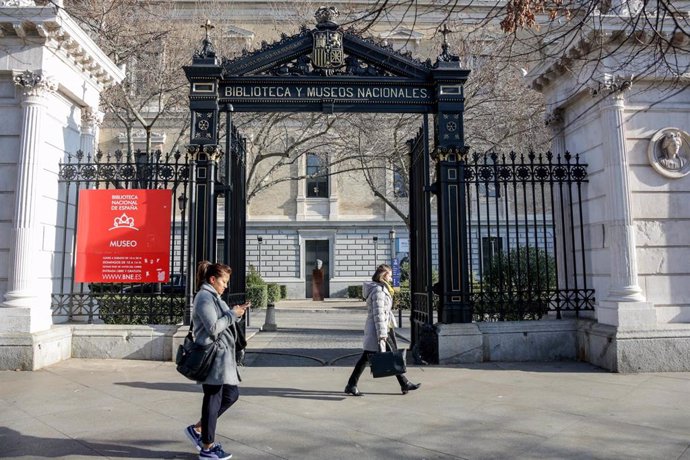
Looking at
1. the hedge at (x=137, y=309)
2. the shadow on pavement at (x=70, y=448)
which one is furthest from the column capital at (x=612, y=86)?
the shadow on pavement at (x=70, y=448)

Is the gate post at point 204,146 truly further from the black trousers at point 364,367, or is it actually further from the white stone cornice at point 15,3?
the black trousers at point 364,367

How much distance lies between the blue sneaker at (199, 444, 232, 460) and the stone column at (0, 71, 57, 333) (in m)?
5.44

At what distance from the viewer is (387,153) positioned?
1891 cm

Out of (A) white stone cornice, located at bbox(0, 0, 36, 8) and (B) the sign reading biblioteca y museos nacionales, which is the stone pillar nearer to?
(B) the sign reading biblioteca y museos nacionales

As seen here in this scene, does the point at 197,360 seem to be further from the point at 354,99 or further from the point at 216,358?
the point at 354,99

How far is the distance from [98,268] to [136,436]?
500 centimetres

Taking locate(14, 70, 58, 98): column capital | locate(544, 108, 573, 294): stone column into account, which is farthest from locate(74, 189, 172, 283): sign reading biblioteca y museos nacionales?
locate(544, 108, 573, 294): stone column

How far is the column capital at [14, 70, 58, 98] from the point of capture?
8750 mm

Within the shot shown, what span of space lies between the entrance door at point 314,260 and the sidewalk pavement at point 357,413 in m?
24.9

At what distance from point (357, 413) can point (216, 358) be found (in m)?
2.25

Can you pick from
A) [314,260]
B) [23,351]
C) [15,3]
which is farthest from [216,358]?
[314,260]

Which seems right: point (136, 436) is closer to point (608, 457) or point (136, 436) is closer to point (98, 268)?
point (608, 457)

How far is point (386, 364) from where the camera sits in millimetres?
6746

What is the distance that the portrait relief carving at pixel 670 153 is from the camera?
359 inches
